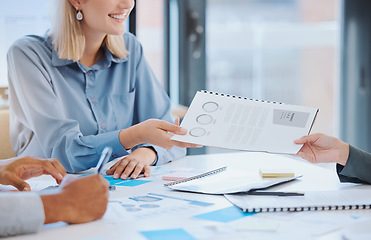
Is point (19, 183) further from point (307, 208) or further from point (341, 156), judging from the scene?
point (341, 156)

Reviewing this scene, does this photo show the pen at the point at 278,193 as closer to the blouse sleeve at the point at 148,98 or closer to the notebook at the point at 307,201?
the notebook at the point at 307,201

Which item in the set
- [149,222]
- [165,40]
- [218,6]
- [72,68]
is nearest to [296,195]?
[149,222]

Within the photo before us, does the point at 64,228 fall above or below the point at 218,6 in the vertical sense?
below

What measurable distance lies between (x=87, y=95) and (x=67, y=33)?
0.78ft

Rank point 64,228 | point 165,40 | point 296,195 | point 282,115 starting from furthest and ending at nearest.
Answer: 1. point 165,40
2. point 282,115
3. point 296,195
4. point 64,228

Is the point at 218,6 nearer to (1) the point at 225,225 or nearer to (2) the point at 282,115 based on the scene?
(2) the point at 282,115

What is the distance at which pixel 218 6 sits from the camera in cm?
407

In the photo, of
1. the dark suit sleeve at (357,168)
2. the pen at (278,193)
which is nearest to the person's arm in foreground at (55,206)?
the pen at (278,193)

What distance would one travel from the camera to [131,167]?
55.0 inches

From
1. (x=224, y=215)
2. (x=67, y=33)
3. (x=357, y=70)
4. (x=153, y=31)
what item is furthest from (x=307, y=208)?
(x=357, y=70)

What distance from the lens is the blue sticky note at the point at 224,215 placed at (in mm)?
950

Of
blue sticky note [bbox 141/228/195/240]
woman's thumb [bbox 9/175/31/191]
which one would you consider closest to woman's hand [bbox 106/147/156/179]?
woman's thumb [bbox 9/175/31/191]

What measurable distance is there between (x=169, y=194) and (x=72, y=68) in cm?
80

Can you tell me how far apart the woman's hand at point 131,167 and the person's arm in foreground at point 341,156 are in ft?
1.51
